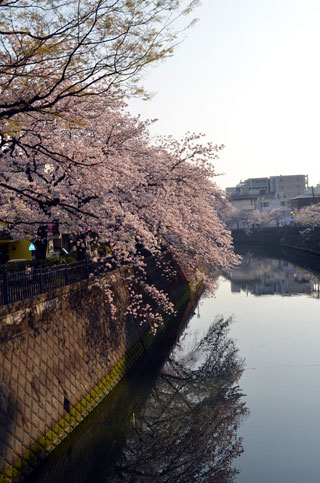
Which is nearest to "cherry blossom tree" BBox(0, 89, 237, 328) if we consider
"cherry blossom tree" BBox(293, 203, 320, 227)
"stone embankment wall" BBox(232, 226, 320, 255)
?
"stone embankment wall" BBox(232, 226, 320, 255)

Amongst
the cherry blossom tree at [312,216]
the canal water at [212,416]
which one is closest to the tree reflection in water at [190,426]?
the canal water at [212,416]

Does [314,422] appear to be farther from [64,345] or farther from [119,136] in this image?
[119,136]

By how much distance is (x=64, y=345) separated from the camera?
1520cm

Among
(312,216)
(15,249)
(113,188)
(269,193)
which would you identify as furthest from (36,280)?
A: (269,193)

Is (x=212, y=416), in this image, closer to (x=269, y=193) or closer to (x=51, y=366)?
(x=51, y=366)

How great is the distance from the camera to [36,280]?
14.8 m

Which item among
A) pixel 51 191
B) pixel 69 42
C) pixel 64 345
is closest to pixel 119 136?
pixel 51 191

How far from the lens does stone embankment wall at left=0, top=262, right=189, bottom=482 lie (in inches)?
451

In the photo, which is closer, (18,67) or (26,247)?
(18,67)

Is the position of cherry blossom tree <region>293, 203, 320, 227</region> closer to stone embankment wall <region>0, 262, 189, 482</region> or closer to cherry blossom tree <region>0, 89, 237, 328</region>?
cherry blossom tree <region>0, 89, 237, 328</region>

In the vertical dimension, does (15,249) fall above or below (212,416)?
above

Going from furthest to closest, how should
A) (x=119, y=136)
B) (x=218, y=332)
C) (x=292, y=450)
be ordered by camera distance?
(x=218, y=332), (x=119, y=136), (x=292, y=450)

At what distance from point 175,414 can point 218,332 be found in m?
11.4

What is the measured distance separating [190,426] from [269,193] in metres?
163
